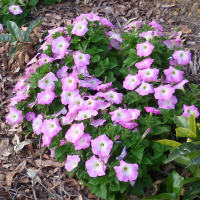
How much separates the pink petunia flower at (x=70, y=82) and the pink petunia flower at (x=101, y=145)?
1.80ft

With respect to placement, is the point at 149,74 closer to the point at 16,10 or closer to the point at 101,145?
the point at 101,145

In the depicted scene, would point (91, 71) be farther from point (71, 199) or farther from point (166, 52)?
point (71, 199)

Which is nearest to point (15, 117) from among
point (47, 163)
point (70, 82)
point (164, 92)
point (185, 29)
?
point (47, 163)

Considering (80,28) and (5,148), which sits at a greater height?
(80,28)

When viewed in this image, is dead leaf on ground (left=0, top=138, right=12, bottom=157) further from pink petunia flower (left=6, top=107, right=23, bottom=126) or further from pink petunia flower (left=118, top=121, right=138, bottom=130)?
pink petunia flower (left=118, top=121, right=138, bottom=130)

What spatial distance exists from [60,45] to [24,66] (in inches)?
29.5

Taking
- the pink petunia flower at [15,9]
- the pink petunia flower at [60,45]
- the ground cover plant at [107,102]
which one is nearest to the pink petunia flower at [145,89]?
the ground cover plant at [107,102]

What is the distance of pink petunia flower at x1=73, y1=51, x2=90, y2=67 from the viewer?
2.68 metres

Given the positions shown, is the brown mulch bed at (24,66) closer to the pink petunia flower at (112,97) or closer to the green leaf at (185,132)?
the pink petunia flower at (112,97)

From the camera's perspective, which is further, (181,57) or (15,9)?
(15,9)

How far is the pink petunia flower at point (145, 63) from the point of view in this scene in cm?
257

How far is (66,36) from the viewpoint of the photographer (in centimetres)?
293

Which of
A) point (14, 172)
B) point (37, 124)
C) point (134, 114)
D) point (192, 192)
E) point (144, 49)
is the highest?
point (144, 49)

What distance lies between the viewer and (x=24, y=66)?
3.39 meters
